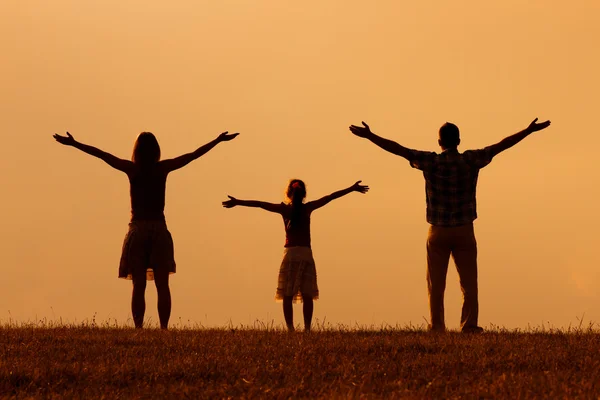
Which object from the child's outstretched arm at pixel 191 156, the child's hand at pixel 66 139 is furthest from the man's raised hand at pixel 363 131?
the child's hand at pixel 66 139

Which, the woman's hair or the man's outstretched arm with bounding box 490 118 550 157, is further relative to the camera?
the woman's hair

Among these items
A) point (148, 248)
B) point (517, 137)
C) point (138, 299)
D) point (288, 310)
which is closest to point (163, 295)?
point (138, 299)

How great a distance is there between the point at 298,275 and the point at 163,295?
2.20 m

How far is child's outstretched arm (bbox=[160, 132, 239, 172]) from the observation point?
15805 millimetres

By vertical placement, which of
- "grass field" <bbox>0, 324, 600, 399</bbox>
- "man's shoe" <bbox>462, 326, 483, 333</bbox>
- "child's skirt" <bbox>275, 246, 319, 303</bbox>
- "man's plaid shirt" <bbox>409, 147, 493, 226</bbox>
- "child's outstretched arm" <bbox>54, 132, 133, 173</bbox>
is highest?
"child's outstretched arm" <bbox>54, 132, 133, 173</bbox>

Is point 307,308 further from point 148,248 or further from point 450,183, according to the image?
point 450,183

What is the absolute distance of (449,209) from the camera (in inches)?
585

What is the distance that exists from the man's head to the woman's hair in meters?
4.27

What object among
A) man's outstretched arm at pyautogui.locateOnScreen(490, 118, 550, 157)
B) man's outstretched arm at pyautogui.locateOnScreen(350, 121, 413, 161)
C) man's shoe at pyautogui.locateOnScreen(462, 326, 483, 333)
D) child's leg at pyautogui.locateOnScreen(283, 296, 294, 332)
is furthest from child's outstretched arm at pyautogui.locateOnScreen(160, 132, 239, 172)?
man's shoe at pyautogui.locateOnScreen(462, 326, 483, 333)

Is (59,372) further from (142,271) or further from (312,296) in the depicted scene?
(312,296)

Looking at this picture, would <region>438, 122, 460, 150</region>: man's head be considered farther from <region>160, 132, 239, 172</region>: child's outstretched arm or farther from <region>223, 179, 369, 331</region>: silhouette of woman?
<region>160, 132, 239, 172</region>: child's outstretched arm

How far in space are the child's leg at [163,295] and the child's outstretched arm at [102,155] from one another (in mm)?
1651

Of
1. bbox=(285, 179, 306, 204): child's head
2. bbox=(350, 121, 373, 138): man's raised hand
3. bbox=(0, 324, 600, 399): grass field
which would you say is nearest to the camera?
bbox=(0, 324, 600, 399): grass field

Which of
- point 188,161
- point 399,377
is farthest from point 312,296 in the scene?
point 399,377
